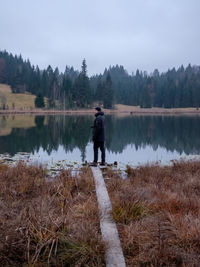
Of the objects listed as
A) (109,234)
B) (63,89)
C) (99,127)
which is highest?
(63,89)

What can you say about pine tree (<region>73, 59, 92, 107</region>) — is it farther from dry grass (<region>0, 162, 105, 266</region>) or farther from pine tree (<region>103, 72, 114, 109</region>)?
dry grass (<region>0, 162, 105, 266</region>)

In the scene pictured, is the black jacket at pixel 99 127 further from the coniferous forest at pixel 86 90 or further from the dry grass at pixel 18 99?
the dry grass at pixel 18 99

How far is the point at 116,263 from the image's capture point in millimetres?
3262

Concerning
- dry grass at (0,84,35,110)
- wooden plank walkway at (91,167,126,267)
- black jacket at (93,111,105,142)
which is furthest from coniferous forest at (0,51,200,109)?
wooden plank walkway at (91,167,126,267)

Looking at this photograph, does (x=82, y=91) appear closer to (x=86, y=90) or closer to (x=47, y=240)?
(x=86, y=90)

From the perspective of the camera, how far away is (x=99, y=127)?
9141mm

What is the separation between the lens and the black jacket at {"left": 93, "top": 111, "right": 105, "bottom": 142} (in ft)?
29.9

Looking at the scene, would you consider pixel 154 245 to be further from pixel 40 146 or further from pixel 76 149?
pixel 40 146

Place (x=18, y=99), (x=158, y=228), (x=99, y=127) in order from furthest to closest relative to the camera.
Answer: (x=18, y=99)
(x=99, y=127)
(x=158, y=228)

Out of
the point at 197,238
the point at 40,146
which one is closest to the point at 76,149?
the point at 40,146

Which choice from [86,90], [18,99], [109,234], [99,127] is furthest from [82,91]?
[109,234]

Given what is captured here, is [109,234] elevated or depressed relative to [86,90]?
depressed

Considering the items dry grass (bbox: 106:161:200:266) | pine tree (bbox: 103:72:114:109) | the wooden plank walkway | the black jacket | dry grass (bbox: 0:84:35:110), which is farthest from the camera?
pine tree (bbox: 103:72:114:109)

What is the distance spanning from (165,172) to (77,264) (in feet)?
21.4
